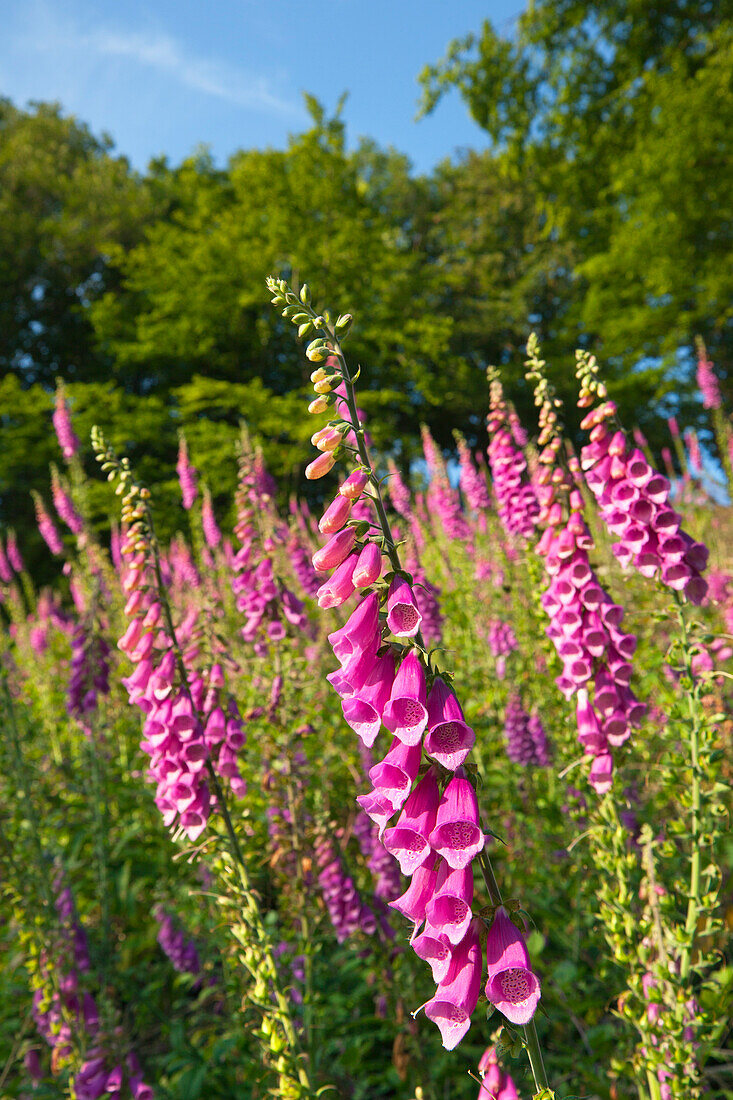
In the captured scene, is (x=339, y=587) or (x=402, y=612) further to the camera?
(x=339, y=587)

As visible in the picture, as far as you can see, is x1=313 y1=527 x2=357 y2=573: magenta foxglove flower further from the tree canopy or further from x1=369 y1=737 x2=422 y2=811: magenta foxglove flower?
the tree canopy

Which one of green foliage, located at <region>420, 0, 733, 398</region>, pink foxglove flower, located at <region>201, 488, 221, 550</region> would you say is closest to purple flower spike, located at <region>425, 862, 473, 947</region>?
pink foxglove flower, located at <region>201, 488, 221, 550</region>

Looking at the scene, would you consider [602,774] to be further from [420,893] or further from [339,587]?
[339,587]

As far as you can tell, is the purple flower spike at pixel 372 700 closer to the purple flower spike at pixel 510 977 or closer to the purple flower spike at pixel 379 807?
the purple flower spike at pixel 379 807

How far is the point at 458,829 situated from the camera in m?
1.19

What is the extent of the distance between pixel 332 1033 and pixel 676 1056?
2.02 metres

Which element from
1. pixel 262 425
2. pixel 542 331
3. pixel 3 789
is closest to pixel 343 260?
pixel 262 425

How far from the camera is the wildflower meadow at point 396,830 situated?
1261 millimetres

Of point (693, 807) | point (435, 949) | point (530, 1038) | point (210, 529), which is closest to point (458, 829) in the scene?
point (435, 949)

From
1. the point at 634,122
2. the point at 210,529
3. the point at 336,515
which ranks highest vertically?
the point at 634,122

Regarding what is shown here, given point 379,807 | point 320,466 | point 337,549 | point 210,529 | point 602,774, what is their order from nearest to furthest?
point 379,807, point 337,549, point 320,466, point 602,774, point 210,529

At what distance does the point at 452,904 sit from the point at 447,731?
11.8 inches

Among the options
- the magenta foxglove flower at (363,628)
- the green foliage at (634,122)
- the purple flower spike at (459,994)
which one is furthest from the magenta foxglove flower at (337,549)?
the green foliage at (634,122)

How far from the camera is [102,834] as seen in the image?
3986 mm
